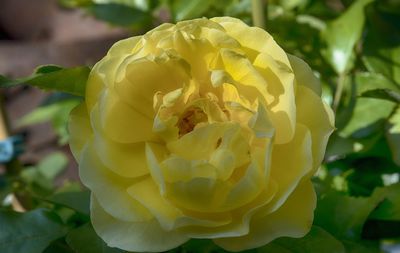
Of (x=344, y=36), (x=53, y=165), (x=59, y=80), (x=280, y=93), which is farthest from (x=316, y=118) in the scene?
(x=53, y=165)

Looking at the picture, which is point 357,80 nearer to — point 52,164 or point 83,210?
point 83,210

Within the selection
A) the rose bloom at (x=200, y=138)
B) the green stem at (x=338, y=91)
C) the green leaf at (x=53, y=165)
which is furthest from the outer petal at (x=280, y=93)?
the green leaf at (x=53, y=165)

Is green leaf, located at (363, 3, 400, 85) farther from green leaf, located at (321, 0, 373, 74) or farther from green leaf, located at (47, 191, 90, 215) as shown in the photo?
green leaf, located at (47, 191, 90, 215)

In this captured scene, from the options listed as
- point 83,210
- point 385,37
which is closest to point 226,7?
point 385,37

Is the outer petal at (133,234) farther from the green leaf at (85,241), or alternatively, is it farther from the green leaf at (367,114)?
the green leaf at (367,114)

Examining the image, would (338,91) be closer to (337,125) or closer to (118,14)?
(337,125)

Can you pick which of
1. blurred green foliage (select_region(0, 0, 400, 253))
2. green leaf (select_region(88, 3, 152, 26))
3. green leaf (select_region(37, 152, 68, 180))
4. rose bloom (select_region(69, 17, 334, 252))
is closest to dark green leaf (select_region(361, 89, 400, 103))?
blurred green foliage (select_region(0, 0, 400, 253))
